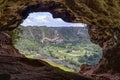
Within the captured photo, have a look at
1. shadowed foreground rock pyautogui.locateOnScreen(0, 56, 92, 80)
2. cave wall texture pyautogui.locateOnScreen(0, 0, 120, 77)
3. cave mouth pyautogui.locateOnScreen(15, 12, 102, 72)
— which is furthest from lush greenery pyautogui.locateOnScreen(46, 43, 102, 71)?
shadowed foreground rock pyautogui.locateOnScreen(0, 56, 92, 80)

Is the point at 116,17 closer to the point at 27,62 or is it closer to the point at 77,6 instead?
the point at 77,6

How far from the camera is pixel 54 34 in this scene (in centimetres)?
9181

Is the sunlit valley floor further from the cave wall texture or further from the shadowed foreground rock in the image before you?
the shadowed foreground rock

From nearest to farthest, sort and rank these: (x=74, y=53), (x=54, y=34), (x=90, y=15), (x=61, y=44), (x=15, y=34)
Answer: (x=90, y=15)
(x=15, y=34)
(x=74, y=53)
(x=61, y=44)
(x=54, y=34)

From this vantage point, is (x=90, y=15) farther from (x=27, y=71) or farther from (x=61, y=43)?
(x=61, y=43)

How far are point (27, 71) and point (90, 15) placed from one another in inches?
390

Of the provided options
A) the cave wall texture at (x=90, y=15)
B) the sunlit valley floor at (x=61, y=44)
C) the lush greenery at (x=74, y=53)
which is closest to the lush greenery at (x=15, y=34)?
the cave wall texture at (x=90, y=15)

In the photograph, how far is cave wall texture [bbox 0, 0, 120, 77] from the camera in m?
19.2

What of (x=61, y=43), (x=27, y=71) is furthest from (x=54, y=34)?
(x=27, y=71)

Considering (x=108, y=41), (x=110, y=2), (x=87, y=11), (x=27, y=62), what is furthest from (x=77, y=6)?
(x=108, y=41)

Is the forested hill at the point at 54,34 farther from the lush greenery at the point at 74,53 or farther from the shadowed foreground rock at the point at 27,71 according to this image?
the shadowed foreground rock at the point at 27,71

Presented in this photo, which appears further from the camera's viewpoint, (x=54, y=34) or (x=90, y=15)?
(x=54, y=34)

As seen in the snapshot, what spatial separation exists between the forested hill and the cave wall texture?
55.9 meters

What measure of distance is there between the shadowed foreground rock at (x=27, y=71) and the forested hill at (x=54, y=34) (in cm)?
7215
